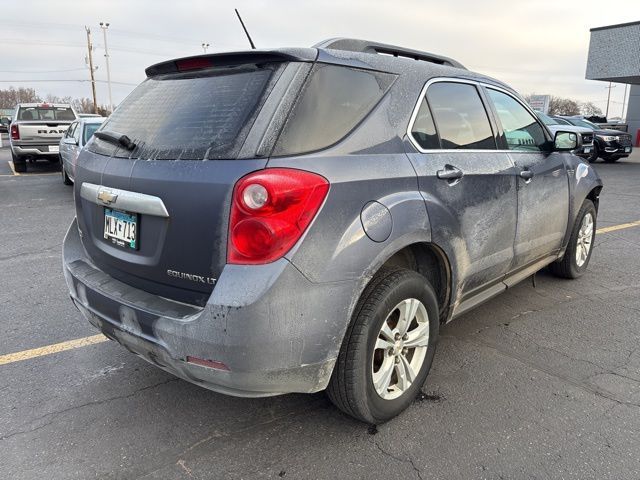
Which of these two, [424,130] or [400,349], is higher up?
[424,130]

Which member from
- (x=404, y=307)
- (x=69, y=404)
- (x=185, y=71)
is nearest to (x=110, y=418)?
(x=69, y=404)

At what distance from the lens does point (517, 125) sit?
12.1 feet

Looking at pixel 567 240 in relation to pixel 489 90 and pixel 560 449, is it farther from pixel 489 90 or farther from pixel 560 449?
pixel 560 449

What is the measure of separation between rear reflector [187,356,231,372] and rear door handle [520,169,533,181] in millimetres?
2400

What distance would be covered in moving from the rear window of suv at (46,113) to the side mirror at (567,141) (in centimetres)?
1444

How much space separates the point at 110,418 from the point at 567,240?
3.79 m

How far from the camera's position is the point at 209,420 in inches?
105

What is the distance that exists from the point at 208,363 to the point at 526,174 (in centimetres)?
250

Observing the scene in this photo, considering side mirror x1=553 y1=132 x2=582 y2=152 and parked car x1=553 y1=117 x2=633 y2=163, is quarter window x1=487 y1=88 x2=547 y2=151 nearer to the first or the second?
side mirror x1=553 y1=132 x2=582 y2=152

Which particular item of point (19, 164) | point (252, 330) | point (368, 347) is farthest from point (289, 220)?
point (19, 164)

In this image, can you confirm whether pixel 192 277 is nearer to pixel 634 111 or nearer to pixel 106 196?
pixel 106 196

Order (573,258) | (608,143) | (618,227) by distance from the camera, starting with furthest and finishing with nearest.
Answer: (608,143)
(618,227)
(573,258)

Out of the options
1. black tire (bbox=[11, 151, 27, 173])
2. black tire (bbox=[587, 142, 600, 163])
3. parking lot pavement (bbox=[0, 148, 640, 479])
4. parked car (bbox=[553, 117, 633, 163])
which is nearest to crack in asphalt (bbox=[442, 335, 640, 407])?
parking lot pavement (bbox=[0, 148, 640, 479])

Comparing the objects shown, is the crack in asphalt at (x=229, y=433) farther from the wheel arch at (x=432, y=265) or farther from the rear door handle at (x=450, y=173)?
the rear door handle at (x=450, y=173)
